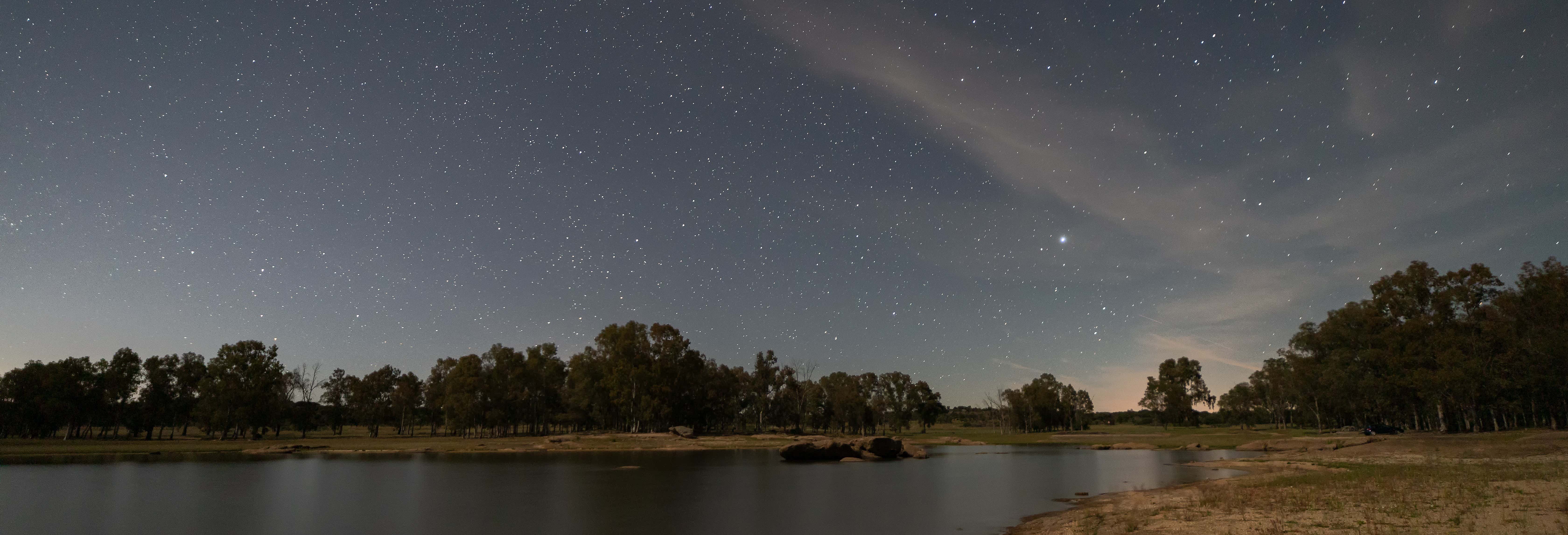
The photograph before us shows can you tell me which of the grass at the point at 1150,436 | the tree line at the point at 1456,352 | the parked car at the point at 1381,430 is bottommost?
the grass at the point at 1150,436

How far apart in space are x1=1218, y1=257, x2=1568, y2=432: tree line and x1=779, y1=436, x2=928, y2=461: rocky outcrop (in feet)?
173

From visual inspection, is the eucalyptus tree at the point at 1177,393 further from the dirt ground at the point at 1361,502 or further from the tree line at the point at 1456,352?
the dirt ground at the point at 1361,502

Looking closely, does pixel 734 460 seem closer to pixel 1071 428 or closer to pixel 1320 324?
pixel 1320 324

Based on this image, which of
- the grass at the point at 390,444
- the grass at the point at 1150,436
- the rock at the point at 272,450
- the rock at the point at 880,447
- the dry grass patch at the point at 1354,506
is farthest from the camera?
the grass at the point at 1150,436

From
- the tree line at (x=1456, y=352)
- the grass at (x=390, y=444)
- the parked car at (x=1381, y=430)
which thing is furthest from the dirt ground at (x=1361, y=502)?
the grass at (x=390, y=444)

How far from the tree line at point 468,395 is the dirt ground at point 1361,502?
9192 centimetres

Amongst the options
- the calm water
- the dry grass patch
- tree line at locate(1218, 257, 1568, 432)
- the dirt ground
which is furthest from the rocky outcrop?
tree line at locate(1218, 257, 1568, 432)

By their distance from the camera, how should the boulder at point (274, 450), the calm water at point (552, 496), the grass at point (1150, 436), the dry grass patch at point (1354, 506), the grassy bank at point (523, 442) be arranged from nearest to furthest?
the dry grass patch at point (1354, 506)
the calm water at point (552, 496)
the boulder at point (274, 450)
the grassy bank at point (523, 442)
the grass at point (1150, 436)

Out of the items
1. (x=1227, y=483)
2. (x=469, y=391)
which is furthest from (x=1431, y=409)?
(x=469, y=391)

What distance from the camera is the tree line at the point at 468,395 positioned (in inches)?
4114

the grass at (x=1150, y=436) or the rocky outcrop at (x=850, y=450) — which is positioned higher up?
the rocky outcrop at (x=850, y=450)

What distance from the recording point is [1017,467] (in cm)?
5578

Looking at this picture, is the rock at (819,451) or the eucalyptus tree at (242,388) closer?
the rock at (819,451)

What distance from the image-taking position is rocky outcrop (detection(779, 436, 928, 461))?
67375 millimetres
